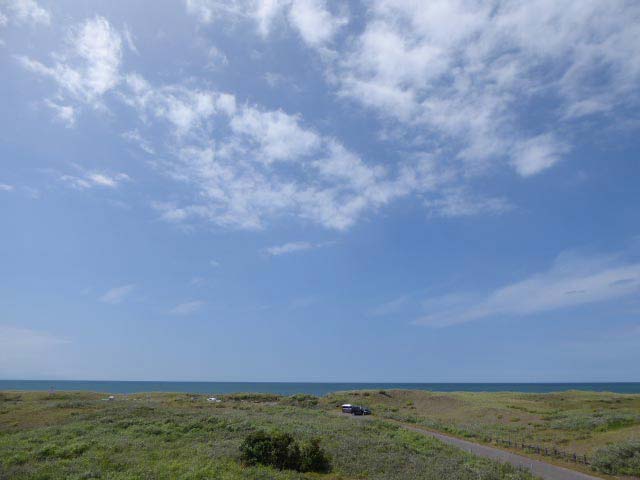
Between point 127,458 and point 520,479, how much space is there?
63.4ft

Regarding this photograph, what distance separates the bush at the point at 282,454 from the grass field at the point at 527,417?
16.9 metres

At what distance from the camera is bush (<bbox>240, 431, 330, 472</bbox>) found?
2144cm

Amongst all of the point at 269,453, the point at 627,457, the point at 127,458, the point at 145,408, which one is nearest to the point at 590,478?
the point at 627,457

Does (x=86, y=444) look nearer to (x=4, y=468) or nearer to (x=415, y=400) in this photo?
(x=4, y=468)

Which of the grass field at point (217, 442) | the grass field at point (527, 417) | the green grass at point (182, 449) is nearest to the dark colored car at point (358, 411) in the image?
the grass field at point (527, 417)

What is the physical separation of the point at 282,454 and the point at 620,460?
20.2 m

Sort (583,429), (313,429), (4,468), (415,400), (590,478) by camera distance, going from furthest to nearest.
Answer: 1. (415,400)
2. (583,429)
3. (313,429)
4. (590,478)
5. (4,468)

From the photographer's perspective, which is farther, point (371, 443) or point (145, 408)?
point (145, 408)

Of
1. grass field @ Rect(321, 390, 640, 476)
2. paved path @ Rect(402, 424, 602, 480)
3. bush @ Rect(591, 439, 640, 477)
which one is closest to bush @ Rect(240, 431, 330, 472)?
paved path @ Rect(402, 424, 602, 480)

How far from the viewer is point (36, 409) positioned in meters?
40.2

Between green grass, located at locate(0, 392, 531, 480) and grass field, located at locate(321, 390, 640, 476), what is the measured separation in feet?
32.9

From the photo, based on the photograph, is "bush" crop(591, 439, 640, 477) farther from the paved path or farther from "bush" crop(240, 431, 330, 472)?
"bush" crop(240, 431, 330, 472)

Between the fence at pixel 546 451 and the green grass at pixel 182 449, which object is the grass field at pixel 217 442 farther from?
the fence at pixel 546 451

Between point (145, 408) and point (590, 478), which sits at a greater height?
point (145, 408)
